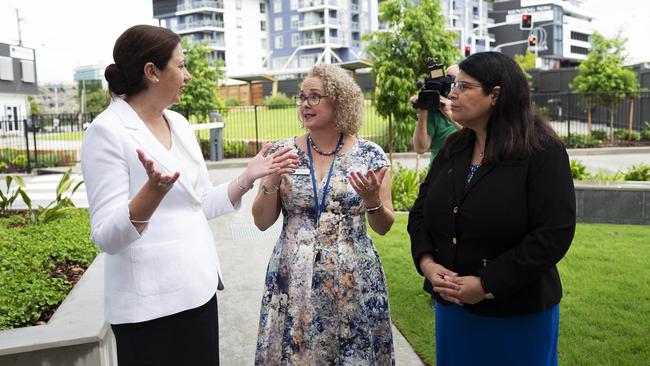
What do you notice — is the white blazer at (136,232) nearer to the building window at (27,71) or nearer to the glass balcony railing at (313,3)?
the building window at (27,71)

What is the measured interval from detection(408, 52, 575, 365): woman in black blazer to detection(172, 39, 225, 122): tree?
19.4 meters

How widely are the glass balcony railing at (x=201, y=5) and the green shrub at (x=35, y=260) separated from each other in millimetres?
79222

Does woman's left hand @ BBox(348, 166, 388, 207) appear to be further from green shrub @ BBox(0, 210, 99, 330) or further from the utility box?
the utility box

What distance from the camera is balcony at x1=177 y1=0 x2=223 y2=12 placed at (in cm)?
8262

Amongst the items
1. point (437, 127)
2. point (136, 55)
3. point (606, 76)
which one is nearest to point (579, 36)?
point (606, 76)

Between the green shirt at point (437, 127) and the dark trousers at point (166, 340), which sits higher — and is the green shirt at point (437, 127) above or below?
above

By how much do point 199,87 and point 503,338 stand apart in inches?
833

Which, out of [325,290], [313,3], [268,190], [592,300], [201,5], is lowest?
[592,300]

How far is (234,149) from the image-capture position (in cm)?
2120

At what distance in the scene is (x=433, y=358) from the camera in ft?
14.3

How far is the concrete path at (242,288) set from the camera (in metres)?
4.57

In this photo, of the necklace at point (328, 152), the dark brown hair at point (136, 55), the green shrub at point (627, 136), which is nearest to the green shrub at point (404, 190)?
the necklace at point (328, 152)

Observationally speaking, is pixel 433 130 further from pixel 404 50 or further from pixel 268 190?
pixel 404 50

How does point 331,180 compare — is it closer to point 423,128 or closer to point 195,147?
point 195,147
